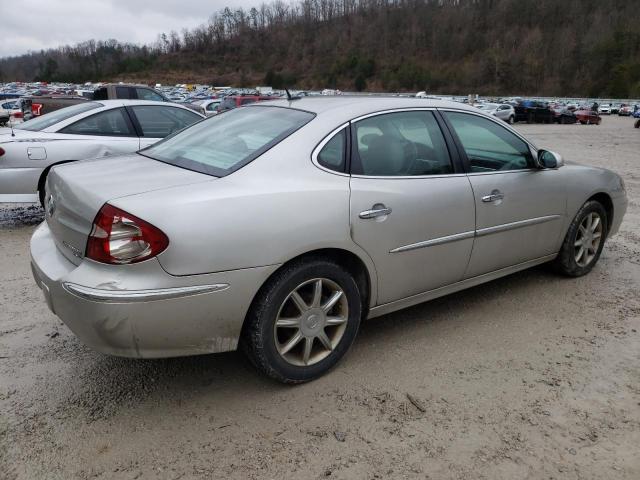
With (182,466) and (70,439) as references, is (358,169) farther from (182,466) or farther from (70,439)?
(70,439)

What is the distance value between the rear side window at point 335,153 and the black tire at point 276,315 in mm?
520

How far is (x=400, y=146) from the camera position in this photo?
3270mm


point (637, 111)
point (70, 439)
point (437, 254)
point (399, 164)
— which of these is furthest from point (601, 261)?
point (637, 111)

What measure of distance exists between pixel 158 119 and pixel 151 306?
5119 millimetres

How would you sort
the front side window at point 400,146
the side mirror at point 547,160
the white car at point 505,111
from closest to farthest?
the front side window at point 400,146 < the side mirror at point 547,160 < the white car at point 505,111

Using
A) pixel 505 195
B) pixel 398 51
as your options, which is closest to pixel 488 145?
pixel 505 195

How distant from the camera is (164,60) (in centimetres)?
15088

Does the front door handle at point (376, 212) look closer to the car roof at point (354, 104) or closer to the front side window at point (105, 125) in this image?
the car roof at point (354, 104)

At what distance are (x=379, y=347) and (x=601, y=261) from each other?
286 cm

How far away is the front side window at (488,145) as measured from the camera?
11.8 feet

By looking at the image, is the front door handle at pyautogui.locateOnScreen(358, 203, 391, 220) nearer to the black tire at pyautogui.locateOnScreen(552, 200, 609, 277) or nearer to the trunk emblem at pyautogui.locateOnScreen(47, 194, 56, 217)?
the trunk emblem at pyautogui.locateOnScreen(47, 194, 56, 217)

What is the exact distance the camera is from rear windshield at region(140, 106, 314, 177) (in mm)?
2855

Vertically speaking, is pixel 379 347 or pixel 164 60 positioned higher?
pixel 164 60

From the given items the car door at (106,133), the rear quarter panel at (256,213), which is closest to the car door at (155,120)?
the car door at (106,133)
